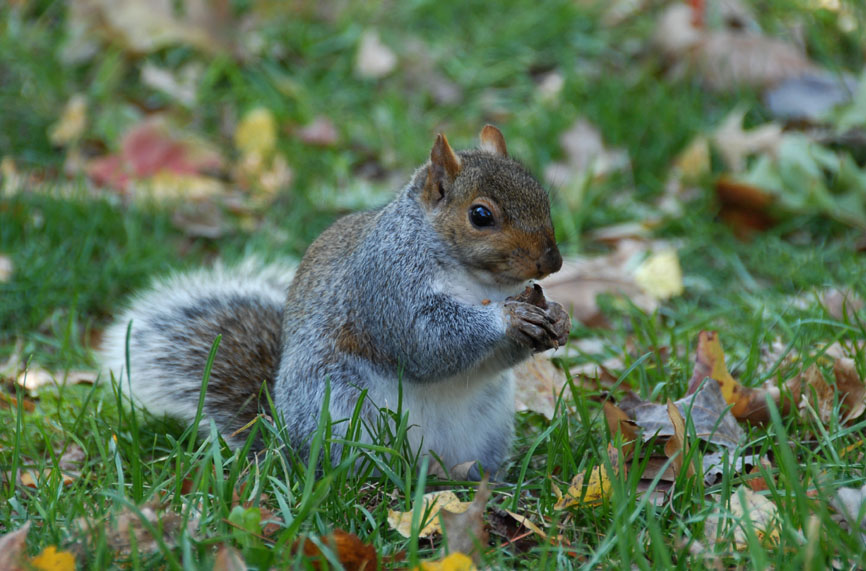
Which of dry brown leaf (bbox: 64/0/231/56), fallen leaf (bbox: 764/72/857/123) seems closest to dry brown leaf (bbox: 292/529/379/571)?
fallen leaf (bbox: 764/72/857/123)

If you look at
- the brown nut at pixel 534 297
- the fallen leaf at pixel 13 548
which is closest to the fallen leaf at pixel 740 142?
the brown nut at pixel 534 297

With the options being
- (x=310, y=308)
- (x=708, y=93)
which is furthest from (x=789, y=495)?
(x=708, y=93)

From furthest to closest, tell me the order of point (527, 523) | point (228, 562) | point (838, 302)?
point (838, 302) < point (527, 523) < point (228, 562)

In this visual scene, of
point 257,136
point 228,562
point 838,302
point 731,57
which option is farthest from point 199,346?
point 731,57

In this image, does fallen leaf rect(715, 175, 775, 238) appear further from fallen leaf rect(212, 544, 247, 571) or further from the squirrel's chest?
fallen leaf rect(212, 544, 247, 571)

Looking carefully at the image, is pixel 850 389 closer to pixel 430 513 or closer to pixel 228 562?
pixel 430 513

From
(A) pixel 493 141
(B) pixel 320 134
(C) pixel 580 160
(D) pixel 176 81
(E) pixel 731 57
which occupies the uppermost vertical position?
(A) pixel 493 141

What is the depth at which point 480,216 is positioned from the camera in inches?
68.8

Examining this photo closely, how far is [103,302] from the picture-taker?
9.17ft

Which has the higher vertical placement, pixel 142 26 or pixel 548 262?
pixel 142 26

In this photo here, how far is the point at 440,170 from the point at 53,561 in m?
0.98

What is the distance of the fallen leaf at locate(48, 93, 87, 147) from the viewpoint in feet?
12.4

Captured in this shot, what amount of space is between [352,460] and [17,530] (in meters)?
0.50

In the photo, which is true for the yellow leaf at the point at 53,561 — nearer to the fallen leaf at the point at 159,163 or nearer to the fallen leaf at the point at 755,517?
the fallen leaf at the point at 755,517
